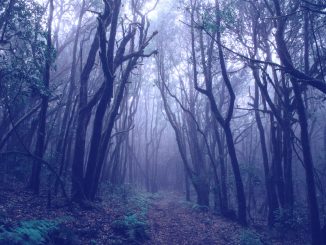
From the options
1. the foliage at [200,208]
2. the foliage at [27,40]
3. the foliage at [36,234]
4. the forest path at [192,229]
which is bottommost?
the forest path at [192,229]

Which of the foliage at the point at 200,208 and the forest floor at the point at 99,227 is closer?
the forest floor at the point at 99,227

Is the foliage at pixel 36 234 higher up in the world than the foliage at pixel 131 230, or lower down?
higher up

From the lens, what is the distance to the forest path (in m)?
10.6

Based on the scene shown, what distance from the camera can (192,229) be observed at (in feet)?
40.1

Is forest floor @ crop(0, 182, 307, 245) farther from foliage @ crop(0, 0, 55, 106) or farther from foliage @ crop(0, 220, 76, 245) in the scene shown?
foliage @ crop(0, 0, 55, 106)

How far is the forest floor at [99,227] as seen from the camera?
7047mm

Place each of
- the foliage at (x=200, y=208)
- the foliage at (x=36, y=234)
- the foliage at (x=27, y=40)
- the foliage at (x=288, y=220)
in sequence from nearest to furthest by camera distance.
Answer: the foliage at (x=36, y=234), the foliage at (x=27, y=40), the foliage at (x=288, y=220), the foliage at (x=200, y=208)

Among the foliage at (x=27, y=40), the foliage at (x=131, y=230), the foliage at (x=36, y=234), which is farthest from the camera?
the foliage at (x=27, y=40)

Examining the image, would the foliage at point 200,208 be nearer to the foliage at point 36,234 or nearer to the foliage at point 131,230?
the foliage at point 131,230

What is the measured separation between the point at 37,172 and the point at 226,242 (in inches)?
298

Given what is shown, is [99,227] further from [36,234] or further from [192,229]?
[192,229]

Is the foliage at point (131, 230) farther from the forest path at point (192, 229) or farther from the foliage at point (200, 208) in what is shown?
the foliage at point (200, 208)

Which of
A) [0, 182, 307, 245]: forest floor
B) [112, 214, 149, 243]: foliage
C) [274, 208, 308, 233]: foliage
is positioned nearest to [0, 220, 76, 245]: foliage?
[0, 182, 307, 245]: forest floor

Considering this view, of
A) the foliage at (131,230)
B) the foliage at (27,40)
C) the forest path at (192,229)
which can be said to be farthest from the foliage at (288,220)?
the foliage at (27,40)
